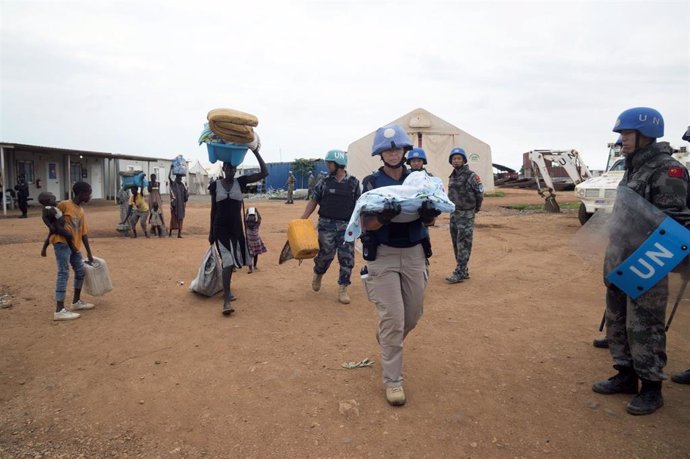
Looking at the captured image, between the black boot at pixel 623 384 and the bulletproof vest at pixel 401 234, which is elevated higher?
the bulletproof vest at pixel 401 234

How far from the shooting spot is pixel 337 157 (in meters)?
6.19

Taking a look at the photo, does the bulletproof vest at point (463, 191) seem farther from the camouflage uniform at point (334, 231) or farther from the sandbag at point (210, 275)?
the sandbag at point (210, 275)

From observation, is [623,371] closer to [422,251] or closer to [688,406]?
[688,406]

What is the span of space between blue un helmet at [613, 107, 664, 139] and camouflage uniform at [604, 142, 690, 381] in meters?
0.10

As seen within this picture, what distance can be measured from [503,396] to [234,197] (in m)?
3.66

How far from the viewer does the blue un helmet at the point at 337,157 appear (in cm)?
618

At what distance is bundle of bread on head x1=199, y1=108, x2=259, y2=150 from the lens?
5.30m

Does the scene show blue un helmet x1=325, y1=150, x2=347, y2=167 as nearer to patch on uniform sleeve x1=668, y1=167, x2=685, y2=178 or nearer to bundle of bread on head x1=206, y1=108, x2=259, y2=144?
bundle of bread on head x1=206, y1=108, x2=259, y2=144

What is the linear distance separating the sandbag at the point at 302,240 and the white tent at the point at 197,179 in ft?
115

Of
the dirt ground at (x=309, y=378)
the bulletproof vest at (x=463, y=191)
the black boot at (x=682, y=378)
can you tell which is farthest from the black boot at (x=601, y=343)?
the bulletproof vest at (x=463, y=191)

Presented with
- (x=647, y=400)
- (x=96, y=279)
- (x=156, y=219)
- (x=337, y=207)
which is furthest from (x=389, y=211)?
(x=156, y=219)

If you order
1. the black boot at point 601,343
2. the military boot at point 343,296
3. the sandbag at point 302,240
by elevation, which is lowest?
the black boot at point 601,343

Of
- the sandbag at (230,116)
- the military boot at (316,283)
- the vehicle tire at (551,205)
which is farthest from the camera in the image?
the vehicle tire at (551,205)

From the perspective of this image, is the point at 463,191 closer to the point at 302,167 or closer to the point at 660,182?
the point at 660,182
